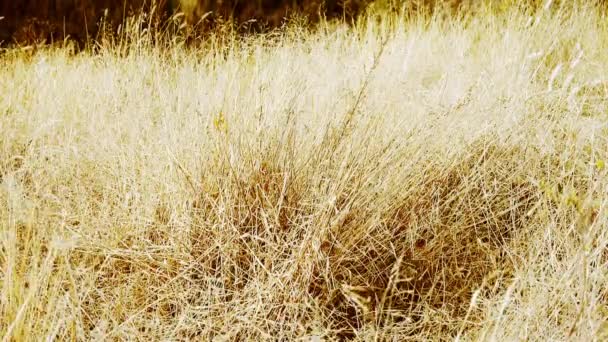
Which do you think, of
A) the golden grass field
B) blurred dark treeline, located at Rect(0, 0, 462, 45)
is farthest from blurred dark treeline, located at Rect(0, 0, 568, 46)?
the golden grass field

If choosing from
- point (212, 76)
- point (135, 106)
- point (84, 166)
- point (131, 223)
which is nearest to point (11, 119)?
point (135, 106)

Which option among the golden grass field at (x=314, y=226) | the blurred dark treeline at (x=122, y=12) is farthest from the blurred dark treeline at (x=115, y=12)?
the golden grass field at (x=314, y=226)

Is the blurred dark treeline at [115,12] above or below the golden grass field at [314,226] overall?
above

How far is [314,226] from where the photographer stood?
132cm

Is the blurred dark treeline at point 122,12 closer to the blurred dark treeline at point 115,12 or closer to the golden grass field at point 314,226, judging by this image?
the blurred dark treeline at point 115,12

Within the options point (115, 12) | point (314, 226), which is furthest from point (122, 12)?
point (314, 226)

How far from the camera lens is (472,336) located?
4.03ft

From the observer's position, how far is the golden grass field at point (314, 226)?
117 centimetres

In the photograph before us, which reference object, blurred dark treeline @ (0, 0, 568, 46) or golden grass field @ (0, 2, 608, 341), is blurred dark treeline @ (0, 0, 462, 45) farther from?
golden grass field @ (0, 2, 608, 341)

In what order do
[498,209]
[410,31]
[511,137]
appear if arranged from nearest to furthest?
[498,209] < [511,137] < [410,31]

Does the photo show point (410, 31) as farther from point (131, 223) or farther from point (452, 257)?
point (131, 223)

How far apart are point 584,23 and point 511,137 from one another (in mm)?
1839

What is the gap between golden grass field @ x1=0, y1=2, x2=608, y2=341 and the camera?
46.1 inches

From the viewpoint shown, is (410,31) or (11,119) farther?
(410,31)
